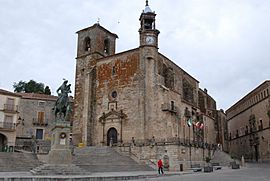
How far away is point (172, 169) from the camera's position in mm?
27312

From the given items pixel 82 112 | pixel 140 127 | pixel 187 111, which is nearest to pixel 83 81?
pixel 82 112

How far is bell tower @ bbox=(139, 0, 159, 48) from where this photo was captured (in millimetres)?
32969

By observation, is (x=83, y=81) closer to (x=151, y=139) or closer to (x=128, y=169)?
(x=151, y=139)

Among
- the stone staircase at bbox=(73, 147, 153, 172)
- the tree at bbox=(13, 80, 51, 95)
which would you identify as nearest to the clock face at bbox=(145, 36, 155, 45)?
the stone staircase at bbox=(73, 147, 153, 172)

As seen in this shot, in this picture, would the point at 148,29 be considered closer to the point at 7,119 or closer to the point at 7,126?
the point at 7,119

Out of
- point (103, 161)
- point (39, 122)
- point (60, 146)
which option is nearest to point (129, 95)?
point (103, 161)

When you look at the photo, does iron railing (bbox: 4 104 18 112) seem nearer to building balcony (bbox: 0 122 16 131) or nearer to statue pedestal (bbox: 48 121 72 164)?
building balcony (bbox: 0 122 16 131)

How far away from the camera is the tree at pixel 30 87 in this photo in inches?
2084

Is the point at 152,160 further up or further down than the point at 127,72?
further down

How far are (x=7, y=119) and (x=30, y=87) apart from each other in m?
20.3

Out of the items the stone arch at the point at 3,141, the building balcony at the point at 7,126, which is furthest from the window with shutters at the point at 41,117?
the stone arch at the point at 3,141

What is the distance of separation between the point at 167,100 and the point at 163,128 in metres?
3.04

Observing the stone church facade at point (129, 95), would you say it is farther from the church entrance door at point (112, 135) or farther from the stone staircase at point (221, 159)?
the stone staircase at point (221, 159)

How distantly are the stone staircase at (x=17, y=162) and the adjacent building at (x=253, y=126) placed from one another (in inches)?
1179
